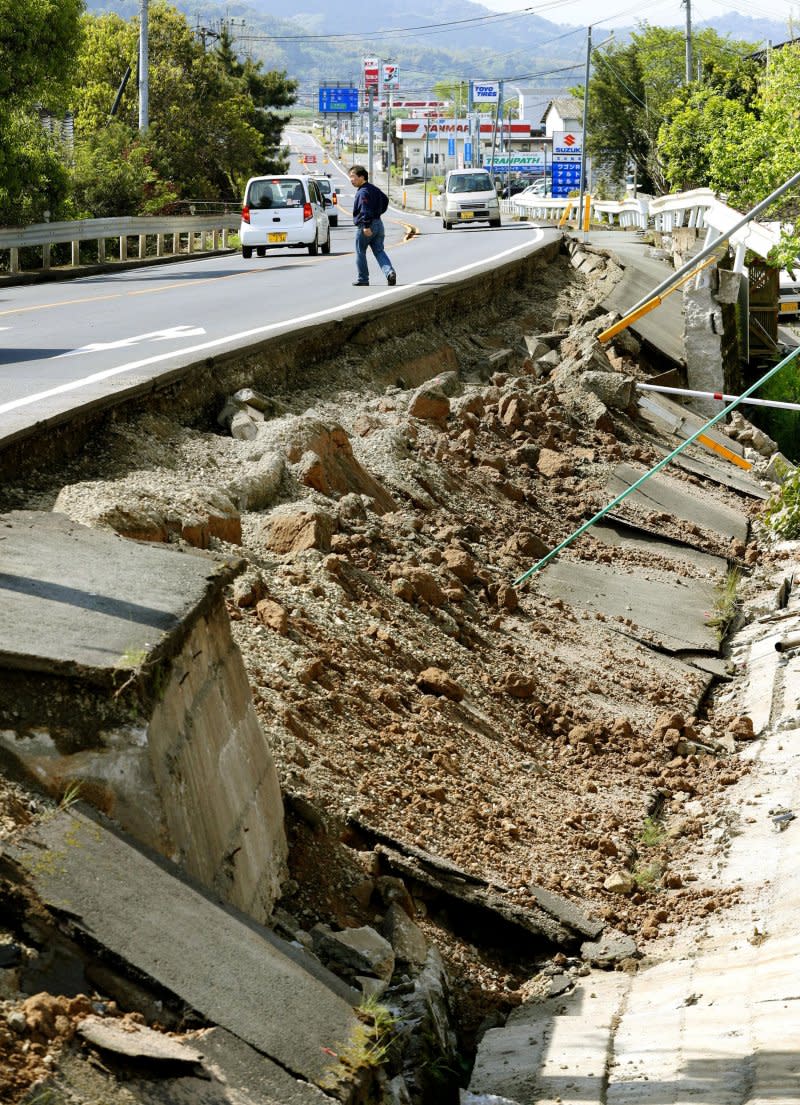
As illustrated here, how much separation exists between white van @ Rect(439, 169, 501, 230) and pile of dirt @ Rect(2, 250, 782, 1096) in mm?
31058

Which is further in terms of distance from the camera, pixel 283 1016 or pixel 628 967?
pixel 628 967

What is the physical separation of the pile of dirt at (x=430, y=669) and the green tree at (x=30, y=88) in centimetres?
1422

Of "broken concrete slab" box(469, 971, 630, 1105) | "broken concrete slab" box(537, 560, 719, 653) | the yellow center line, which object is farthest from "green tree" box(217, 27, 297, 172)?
"broken concrete slab" box(469, 971, 630, 1105)

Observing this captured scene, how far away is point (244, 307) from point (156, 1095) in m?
14.8

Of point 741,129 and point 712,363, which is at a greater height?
point 741,129

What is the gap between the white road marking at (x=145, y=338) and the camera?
42.8 feet

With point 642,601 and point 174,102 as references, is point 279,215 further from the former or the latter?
point 174,102

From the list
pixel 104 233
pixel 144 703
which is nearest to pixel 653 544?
pixel 144 703

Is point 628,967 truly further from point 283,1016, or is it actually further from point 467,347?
point 467,347

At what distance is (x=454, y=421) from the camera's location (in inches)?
582

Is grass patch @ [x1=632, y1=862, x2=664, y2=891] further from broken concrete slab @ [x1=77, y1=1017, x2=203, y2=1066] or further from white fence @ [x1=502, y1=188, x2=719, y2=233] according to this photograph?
white fence @ [x1=502, y1=188, x2=719, y2=233]

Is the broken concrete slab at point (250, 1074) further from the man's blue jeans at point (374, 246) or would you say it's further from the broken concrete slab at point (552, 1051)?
the man's blue jeans at point (374, 246)

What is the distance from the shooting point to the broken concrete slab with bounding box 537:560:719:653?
12469 millimetres

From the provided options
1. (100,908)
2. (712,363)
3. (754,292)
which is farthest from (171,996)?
(754,292)
